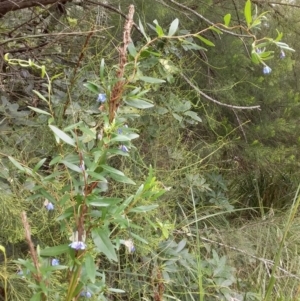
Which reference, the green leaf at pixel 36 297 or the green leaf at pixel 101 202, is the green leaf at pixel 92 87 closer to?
the green leaf at pixel 101 202

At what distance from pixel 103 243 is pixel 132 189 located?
892mm

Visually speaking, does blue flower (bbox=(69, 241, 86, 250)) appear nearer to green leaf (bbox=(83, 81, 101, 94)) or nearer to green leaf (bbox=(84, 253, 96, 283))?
green leaf (bbox=(84, 253, 96, 283))

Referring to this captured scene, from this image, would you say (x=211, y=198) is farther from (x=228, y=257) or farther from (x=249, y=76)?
(x=249, y=76)

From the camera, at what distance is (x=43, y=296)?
33.6 inches

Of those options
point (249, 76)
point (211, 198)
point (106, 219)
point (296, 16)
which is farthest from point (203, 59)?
point (106, 219)

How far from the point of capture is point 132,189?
1.71 metres

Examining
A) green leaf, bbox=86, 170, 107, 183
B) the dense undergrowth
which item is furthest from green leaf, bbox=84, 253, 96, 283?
green leaf, bbox=86, 170, 107, 183

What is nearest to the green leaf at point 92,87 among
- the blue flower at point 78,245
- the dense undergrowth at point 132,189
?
the dense undergrowth at point 132,189

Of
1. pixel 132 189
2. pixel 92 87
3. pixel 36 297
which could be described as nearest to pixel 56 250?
pixel 36 297

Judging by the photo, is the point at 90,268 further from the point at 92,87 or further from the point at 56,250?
the point at 92,87

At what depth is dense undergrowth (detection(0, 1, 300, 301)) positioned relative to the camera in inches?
33.7

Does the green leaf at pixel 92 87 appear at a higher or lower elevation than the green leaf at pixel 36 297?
higher

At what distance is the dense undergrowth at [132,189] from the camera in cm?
85

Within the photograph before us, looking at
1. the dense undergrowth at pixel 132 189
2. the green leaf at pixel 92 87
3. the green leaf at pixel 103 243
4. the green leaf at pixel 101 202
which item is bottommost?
the dense undergrowth at pixel 132 189
